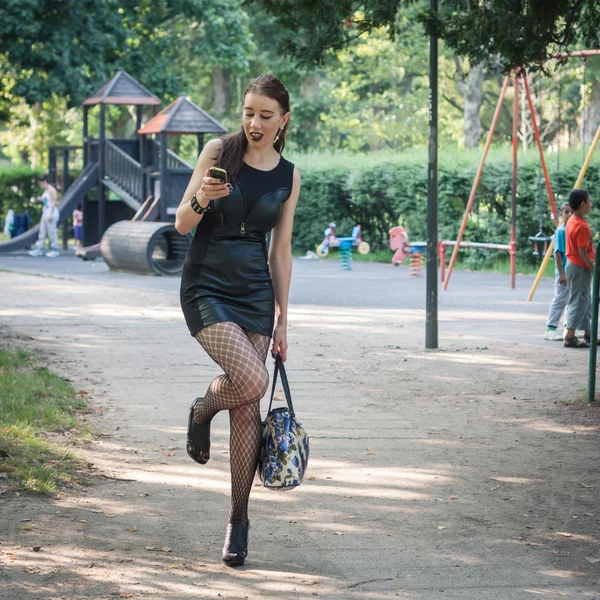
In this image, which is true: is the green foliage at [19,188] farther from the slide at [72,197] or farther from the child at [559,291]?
the child at [559,291]

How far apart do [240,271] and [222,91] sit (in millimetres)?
44019

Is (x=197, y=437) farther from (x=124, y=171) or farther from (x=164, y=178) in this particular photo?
(x=124, y=171)

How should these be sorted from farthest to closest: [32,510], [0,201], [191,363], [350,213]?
[0,201] < [350,213] < [191,363] < [32,510]

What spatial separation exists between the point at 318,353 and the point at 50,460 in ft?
16.2

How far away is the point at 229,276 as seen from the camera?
15.5ft

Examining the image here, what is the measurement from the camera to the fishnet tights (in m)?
4.63

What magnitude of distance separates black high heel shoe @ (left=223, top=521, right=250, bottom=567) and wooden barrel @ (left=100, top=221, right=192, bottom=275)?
632 inches

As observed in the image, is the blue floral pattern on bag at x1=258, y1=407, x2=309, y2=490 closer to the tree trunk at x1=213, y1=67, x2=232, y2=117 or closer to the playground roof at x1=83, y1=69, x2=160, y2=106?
the playground roof at x1=83, y1=69, x2=160, y2=106

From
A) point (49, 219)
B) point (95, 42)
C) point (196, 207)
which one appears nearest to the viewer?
point (196, 207)

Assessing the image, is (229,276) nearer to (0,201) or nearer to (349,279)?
(349,279)

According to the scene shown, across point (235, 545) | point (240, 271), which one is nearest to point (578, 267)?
point (240, 271)

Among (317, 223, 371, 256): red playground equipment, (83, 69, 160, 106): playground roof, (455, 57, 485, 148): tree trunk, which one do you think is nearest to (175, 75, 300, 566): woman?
(317, 223, 371, 256): red playground equipment

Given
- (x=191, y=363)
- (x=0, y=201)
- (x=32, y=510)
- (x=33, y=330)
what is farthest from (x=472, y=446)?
(x=0, y=201)

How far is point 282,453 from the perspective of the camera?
4.73m
